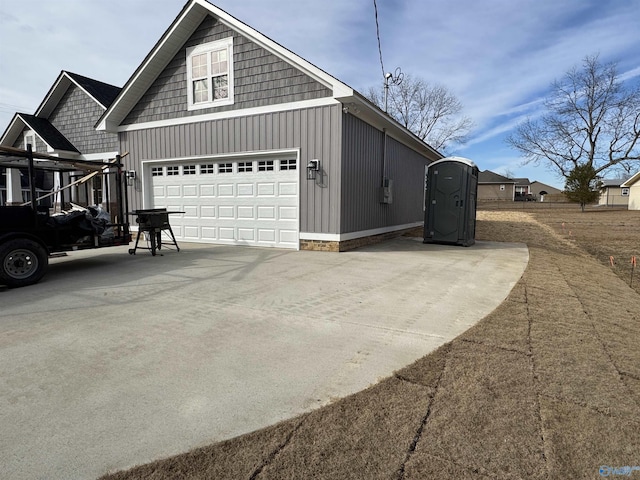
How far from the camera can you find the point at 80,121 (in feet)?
49.9

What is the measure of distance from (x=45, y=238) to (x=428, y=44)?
14.5 metres

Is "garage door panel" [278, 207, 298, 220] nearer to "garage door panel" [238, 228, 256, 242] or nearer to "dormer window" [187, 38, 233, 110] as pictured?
"garage door panel" [238, 228, 256, 242]

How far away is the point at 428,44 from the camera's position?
1434 centimetres

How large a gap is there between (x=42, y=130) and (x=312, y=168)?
44.4 ft

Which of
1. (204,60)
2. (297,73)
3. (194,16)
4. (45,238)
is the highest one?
(194,16)

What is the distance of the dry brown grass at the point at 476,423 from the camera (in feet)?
5.62

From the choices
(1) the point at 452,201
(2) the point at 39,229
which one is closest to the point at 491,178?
(1) the point at 452,201

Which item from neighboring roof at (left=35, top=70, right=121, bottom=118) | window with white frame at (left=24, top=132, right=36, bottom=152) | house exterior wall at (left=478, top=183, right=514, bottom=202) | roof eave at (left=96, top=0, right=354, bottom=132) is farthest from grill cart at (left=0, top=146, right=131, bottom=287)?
house exterior wall at (left=478, top=183, right=514, bottom=202)

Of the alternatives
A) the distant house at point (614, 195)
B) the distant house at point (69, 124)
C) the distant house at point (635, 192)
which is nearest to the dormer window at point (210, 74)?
the distant house at point (69, 124)

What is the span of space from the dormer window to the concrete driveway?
553cm

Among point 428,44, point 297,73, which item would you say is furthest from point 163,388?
point 428,44

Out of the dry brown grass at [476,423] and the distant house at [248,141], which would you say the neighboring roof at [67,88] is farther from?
the dry brown grass at [476,423]

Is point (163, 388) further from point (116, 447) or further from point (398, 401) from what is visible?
point (398, 401)

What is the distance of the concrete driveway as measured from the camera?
79.3 inches
